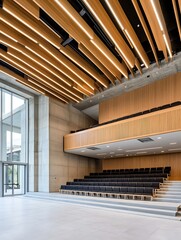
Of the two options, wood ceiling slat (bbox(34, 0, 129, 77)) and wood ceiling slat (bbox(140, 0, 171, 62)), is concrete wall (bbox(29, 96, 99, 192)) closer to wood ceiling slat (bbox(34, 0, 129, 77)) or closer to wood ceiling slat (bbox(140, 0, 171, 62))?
wood ceiling slat (bbox(34, 0, 129, 77))

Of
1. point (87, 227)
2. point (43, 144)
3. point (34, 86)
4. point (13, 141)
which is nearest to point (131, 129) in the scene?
point (34, 86)

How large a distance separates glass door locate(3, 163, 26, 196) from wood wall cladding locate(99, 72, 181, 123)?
6226 mm

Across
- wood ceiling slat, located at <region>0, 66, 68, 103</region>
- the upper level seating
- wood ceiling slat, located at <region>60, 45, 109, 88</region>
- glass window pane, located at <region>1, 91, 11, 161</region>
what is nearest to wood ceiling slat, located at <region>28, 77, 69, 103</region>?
wood ceiling slat, located at <region>0, 66, 68, 103</region>

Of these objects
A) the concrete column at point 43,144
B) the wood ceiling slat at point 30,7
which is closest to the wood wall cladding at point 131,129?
the concrete column at point 43,144

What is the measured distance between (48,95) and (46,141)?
286 cm

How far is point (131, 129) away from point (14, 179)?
750 centimetres

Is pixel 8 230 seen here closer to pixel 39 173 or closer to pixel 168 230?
pixel 168 230

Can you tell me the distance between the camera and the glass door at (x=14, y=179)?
1227 cm

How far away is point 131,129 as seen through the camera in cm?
1055

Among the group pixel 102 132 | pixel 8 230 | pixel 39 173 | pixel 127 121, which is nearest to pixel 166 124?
pixel 127 121

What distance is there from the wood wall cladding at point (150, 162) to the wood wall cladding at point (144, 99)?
12.1 ft

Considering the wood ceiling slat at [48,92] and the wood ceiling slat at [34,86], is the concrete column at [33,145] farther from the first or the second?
the wood ceiling slat at [34,86]

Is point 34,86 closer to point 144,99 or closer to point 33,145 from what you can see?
point 33,145

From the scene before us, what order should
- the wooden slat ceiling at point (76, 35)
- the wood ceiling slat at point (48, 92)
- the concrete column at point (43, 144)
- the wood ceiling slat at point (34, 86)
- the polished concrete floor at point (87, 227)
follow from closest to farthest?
the polished concrete floor at point (87, 227), the wooden slat ceiling at point (76, 35), the wood ceiling slat at point (34, 86), the wood ceiling slat at point (48, 92), the concrete column at point (43, 144)
